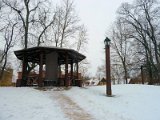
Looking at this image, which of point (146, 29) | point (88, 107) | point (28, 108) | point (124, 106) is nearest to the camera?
point (28, 108)

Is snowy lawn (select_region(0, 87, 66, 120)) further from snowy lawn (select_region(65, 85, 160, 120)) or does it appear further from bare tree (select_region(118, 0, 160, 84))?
bare tree (select_region(118, 0, 160, 84))

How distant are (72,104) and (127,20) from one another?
22870mm

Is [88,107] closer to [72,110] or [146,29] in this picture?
[72,110]

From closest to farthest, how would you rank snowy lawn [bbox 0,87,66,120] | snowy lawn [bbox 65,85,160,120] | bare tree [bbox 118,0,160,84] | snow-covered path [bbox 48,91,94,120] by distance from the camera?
1. snowy lawn [bbox 0,87,66,120]
2. snow-covered path [bbox 48,91,94,120]
3. snowy lawn [bbox 65,85,160,120]
4. bare tree [bbox 118,0,160,84]

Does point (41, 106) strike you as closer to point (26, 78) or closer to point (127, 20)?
point (26, 78)

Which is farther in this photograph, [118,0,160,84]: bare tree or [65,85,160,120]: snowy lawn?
[118,0,160,84]: bare tree

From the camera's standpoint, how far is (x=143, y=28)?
29.7 m

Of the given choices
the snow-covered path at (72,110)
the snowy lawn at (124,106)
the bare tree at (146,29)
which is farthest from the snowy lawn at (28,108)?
the bare tree at (146,29)

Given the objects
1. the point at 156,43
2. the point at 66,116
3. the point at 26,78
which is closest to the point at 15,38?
the point at 26,78

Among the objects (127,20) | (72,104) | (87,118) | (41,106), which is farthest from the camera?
(127,20)

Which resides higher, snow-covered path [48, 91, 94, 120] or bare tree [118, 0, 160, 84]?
bare tree [118, 0, 160, 84]

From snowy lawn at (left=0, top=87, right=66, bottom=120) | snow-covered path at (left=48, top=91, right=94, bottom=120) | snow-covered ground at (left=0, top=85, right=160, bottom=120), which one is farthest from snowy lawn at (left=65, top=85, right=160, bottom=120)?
snowy lawn at (left=0, top=87, right=66, bottom=120)

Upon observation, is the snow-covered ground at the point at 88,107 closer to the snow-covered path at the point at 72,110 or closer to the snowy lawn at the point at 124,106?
the snowy lawn at the point at 124,106

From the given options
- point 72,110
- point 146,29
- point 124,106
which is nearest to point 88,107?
point 72,110
